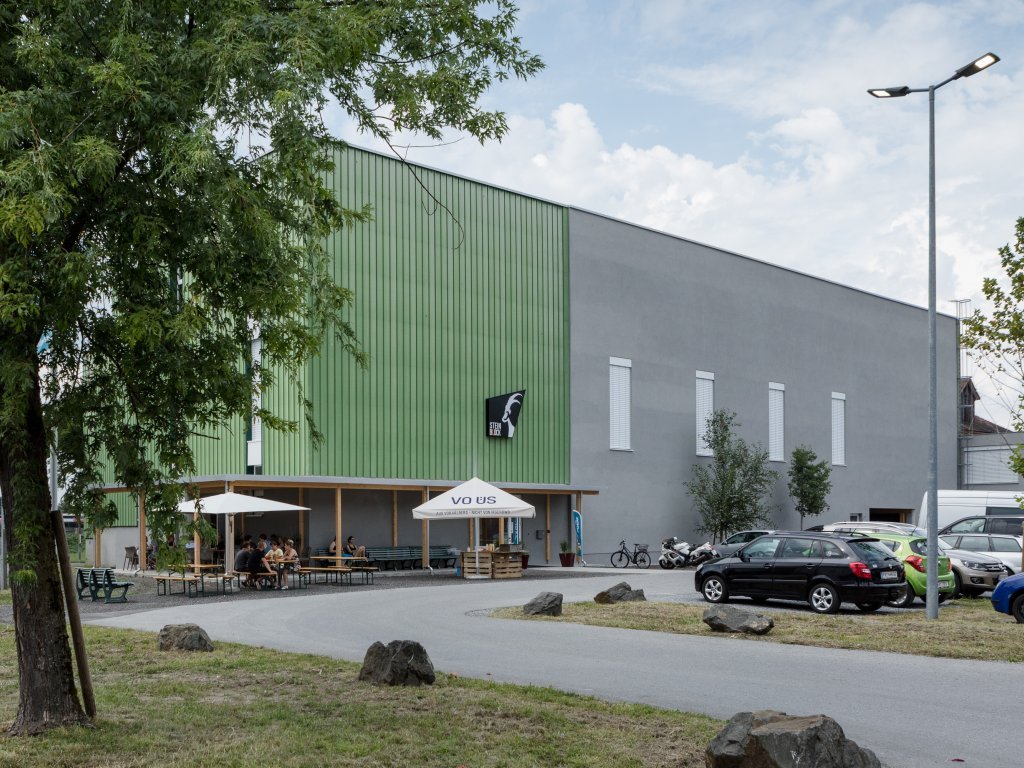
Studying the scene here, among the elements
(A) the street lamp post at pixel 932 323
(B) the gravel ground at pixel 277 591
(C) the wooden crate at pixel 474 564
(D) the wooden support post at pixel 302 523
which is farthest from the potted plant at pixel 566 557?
(A) the street lamp post at pixel 932 323

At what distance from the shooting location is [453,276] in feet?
132

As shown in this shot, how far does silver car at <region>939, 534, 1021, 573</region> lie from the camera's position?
26.4m

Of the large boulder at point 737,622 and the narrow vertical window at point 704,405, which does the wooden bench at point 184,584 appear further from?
the narrow vertical window at point 704,405

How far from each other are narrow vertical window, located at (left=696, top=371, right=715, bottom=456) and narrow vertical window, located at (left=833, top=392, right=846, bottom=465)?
10207 millimetres

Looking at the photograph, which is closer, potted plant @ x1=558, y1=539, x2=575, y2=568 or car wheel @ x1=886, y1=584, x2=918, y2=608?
car wheel @ x1=886, y1=584, x2=918, y2=608

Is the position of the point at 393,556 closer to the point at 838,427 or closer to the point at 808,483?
the point at 808,483

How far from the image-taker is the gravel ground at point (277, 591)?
22.9m

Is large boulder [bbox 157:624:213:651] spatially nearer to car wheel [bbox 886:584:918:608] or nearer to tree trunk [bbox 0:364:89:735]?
tree trunk [bbox 0:364:89:735]

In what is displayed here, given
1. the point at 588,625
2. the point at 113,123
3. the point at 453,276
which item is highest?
the point at 453,276

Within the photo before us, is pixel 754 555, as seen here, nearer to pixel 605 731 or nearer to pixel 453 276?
pixel 605 731

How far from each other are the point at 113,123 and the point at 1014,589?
52.7 ft

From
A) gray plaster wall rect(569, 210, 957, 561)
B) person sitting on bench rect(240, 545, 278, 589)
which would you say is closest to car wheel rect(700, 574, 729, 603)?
person sitting on bench rect(240, 545, 278, 589)

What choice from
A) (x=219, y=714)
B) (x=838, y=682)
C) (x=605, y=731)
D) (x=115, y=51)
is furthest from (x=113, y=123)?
(x=838, y=682)

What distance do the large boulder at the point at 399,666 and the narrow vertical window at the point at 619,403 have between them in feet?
111
